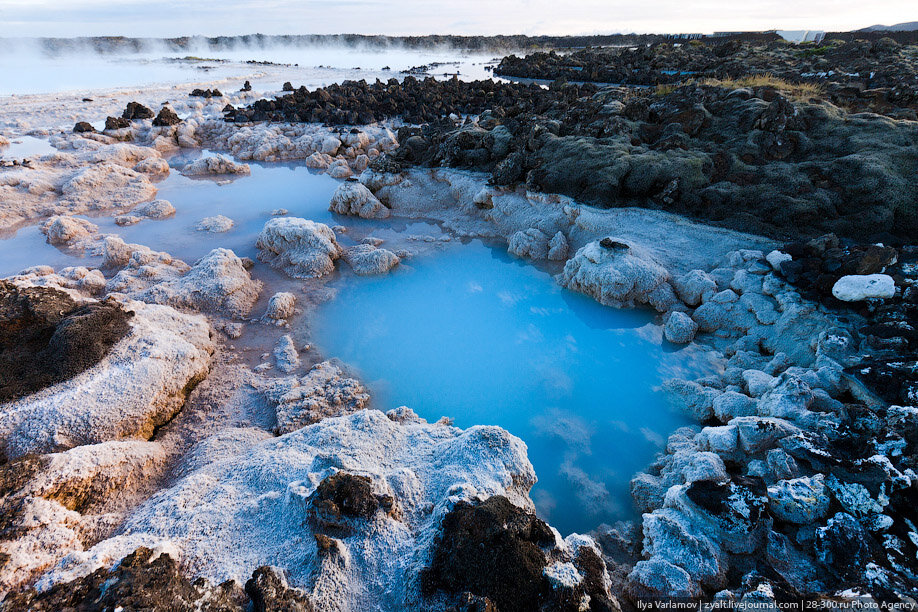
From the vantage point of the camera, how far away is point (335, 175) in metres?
13.8

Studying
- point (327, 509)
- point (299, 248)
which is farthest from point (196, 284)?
point (327, 509)

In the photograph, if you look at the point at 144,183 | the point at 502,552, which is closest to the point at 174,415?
the point at 502,552

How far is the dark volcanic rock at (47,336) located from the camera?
4.35 meters

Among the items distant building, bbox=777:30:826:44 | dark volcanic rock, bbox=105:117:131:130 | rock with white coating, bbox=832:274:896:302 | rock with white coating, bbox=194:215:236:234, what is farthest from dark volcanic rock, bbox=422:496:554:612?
distant building, bbox=777:30:826:44

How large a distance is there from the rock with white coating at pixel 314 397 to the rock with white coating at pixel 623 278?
4.57m

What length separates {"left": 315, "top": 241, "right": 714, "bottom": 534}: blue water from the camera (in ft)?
15.1

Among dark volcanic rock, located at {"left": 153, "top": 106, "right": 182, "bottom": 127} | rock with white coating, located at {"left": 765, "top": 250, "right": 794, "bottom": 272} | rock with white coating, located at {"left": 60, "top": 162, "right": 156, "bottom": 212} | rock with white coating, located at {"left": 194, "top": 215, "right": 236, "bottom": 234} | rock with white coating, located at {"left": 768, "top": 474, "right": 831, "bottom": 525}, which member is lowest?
rock with white coating, located at {"left": 768, "top": 474, "right": 831, "bottom": 525}

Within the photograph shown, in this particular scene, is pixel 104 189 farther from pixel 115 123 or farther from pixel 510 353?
pixel 510 353

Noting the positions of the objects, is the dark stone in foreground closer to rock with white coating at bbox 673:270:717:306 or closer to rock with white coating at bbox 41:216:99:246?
rock with white coating at bbox 673:270:717:306

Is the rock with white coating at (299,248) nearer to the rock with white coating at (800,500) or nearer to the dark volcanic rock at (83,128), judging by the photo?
the rock with white coating at (800,500)

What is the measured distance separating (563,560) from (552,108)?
15.5 metres

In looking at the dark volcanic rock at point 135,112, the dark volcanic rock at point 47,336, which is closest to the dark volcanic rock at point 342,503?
the dark volcanic rock at point 47,336

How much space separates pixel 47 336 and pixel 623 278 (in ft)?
27.6

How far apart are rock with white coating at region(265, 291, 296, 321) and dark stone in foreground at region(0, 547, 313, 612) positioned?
473 cm
